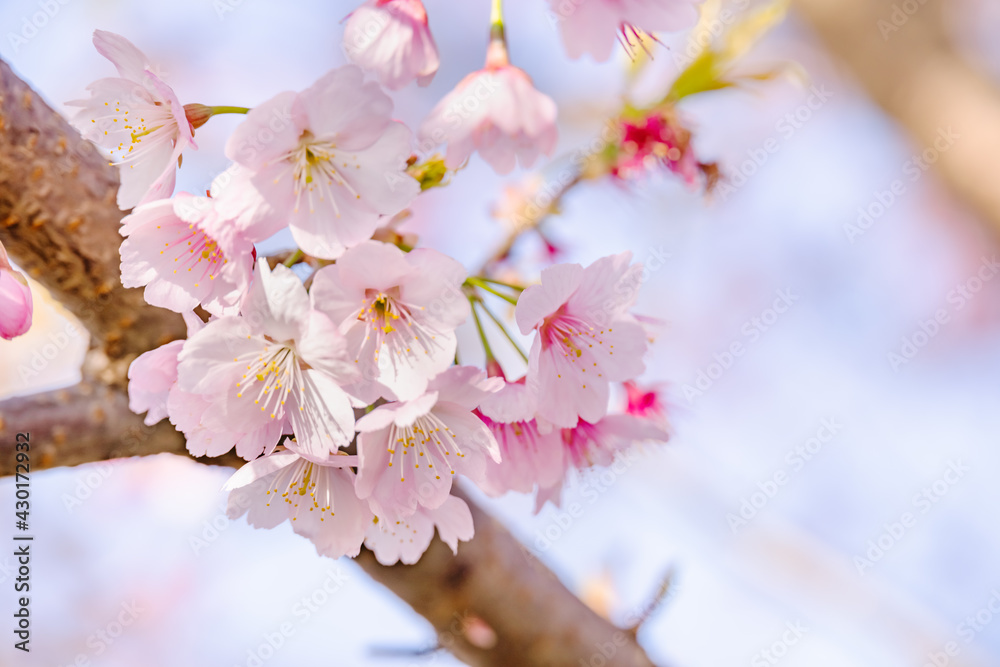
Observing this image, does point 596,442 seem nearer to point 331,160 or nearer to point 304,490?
point 304,490

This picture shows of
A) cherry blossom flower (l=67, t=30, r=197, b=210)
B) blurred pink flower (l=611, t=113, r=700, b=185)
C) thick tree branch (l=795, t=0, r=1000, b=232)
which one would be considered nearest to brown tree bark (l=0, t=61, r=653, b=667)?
cherry blossom flower (l=67, t=30, r=197, b=210)

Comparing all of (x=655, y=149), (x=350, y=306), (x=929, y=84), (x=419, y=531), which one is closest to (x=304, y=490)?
(x=419, y=531)

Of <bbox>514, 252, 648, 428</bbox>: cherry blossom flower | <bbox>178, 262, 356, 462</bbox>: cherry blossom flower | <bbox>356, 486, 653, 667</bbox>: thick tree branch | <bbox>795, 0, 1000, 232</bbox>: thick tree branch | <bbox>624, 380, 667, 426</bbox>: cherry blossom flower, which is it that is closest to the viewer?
<bbox>178, 262, 356, 462</bbox>: cherry blossom flower

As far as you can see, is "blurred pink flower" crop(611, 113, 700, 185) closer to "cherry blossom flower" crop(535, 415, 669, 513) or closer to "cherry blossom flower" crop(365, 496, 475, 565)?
"cherry blossom flower" crop(535, 415, 669, 513)

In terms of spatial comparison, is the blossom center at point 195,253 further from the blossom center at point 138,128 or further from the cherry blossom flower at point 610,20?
the cherry blossom flower at point 610,20

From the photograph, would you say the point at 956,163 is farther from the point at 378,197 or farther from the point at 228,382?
the point at 228,382

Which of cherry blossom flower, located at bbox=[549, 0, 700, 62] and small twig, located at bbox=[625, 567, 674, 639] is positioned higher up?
cherry blossom flower, located at bbox=[549, 0, 700, 62]

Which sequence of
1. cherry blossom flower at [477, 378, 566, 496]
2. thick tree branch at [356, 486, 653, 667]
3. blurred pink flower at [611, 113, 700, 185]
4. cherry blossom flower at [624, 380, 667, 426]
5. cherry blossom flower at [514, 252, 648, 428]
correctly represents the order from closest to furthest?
1. cherry blossom flower at [514, 252, 648, 428]
2. cherry blossom flower at [477, 378, 566, 496]
3. cherry blossom flower at [624, 380, 667, 426]
4. thick tree branch at [356, 486, 653, 667]
5. blurred pink flower at [611, 113, 700, 185]
